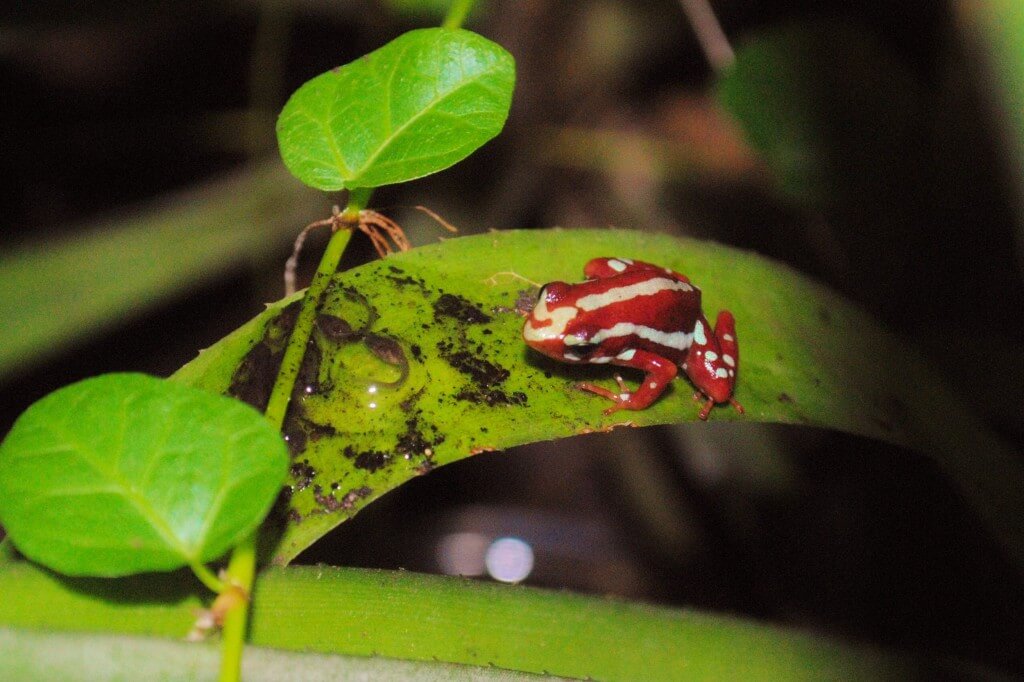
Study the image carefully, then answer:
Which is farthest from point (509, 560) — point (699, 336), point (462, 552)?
point (699, 336)

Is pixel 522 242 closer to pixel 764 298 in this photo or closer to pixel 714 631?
pixel 764 298

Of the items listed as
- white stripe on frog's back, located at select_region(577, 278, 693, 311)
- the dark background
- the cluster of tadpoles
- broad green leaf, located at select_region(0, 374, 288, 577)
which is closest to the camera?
broad green leaf, located at select_region(0, 374, 288, 577)

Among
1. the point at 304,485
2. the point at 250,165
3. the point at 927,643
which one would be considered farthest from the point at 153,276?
the point at 927,643

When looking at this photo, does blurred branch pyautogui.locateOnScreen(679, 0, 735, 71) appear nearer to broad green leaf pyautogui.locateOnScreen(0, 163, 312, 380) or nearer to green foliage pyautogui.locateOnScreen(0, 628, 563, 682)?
broad green leaf pyautogui.locateOnScreen(0, 163, 312, 380)

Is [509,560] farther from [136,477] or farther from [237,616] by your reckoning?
[136,477]

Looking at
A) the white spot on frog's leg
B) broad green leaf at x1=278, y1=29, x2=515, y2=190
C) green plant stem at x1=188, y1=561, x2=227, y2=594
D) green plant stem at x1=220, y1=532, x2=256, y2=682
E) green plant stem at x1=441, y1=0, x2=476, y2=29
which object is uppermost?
green plant stem at x1=441, y1=0, x2=476, y2=29

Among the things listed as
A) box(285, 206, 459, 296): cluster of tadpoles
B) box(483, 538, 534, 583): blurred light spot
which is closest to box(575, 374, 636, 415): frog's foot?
box(285, 206, 459, 296): cluster of tadpoles
